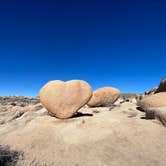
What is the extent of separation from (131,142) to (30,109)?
942 centimetres

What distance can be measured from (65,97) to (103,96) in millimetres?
5807

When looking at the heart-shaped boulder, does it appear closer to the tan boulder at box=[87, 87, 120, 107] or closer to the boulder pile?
the boulder pile

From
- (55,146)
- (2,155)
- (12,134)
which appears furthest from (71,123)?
(2,155)

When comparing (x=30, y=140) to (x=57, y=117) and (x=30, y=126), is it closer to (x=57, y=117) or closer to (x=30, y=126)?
(x=30, y=126)

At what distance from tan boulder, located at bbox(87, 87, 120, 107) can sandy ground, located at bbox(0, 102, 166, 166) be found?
5.67m

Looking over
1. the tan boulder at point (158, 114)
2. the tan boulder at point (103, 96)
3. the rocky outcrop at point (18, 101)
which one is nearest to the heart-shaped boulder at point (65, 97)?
the tan boulder at point (158, 114)

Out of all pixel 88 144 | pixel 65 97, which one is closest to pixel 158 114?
pixel 88 144

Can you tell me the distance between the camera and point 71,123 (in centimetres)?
630

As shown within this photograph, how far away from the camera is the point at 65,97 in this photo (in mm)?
7043

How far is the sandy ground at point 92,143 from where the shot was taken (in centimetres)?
409

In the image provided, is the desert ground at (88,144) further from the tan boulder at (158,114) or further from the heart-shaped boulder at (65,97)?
the heart-shaped boulder at (65,97)

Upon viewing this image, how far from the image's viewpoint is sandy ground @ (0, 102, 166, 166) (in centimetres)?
409

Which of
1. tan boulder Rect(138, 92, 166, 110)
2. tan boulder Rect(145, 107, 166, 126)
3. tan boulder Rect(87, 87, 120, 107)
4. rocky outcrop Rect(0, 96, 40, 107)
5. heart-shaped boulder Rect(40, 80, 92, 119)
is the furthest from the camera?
rocky outcrop Rect(0, 96, 40, 107)

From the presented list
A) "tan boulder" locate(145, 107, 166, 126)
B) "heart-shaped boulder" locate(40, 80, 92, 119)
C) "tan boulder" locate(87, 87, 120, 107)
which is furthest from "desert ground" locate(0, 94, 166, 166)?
"tan boulder" locate(87, 87, 120, 107)
